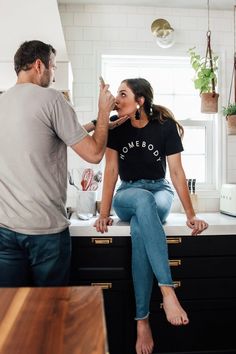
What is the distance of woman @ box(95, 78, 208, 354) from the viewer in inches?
82.6

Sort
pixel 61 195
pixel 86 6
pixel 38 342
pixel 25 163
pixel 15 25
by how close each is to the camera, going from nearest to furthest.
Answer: pixel 38 342 → pixel 25 163 → pixel 61 195 → pixel 15 25 → pixel 86 6

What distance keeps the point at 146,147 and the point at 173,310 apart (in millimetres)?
977

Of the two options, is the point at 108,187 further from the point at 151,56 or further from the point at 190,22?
the point at 190,22

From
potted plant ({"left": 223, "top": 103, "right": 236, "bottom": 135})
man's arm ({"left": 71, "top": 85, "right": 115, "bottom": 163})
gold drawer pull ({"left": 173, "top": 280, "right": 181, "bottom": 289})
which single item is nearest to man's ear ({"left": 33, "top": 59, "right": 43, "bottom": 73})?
man's arm ({"left": 71, "top": 85, "right": 115, "bottom": 163})

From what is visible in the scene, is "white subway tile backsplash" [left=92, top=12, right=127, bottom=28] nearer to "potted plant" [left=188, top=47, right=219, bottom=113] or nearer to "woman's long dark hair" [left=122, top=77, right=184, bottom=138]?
"potted plant" [left=188, top=47, right=219, bottom=113]

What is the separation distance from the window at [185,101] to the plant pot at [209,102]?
A: 29cm

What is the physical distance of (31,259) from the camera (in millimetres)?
1701

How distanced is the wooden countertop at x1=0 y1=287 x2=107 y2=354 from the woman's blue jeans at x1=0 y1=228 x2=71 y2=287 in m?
0.70

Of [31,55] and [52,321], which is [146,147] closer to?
[31,55]

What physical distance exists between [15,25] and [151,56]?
1356 millimetres

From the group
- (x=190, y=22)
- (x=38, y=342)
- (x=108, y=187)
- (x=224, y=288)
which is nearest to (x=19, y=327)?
(x=38, y=342)

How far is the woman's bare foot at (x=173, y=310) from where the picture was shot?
6.23 feet

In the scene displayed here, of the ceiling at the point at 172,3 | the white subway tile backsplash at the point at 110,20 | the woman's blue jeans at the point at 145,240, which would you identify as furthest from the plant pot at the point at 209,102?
the woman's blue jeans at the point at 145,240

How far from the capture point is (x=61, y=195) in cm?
174
